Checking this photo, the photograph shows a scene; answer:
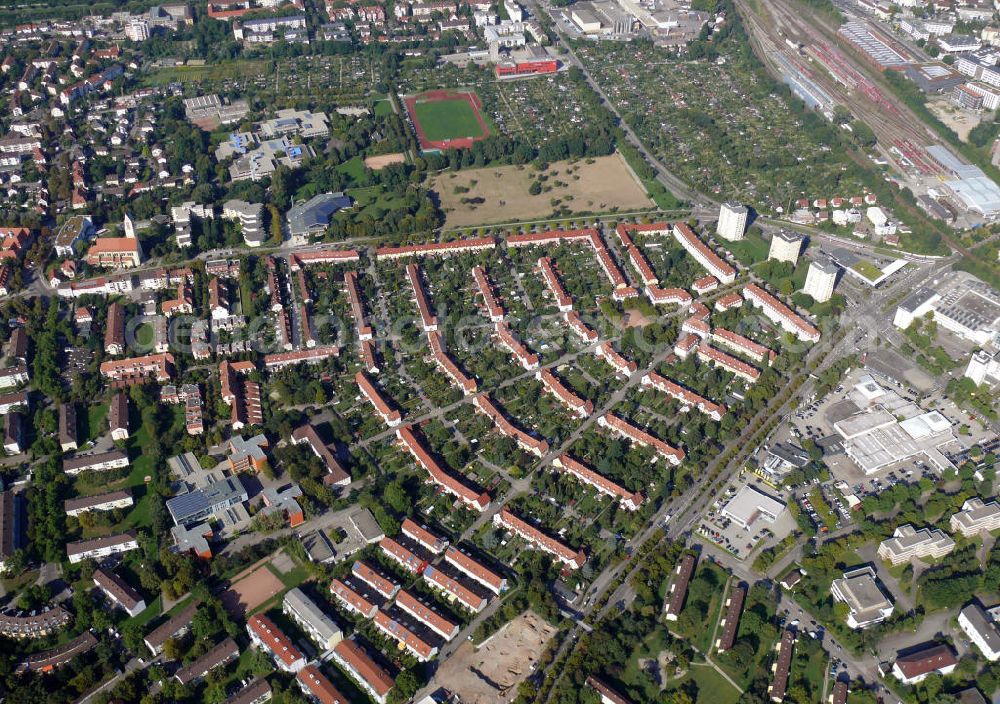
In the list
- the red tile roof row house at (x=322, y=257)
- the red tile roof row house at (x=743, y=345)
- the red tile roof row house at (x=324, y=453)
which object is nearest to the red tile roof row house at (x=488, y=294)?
the red tile roof row house at (x=322, y=257)

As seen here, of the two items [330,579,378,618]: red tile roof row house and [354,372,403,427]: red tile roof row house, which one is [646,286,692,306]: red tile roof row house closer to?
[354,372,403,427]: red tile roof row house

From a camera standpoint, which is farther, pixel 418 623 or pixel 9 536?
pixel 9 536

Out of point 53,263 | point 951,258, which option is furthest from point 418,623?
point 951,258

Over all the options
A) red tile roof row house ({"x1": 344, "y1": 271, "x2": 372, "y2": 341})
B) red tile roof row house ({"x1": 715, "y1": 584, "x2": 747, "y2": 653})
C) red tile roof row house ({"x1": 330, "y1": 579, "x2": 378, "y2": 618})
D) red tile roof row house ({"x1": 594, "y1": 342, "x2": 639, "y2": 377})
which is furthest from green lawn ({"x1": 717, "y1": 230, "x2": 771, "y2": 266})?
red tile roof row house ({"x1": 330, "y1": 579, "x2": 378, "y2": 618})

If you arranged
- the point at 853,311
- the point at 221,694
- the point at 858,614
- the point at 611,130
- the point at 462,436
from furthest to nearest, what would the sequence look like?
the point at 611,130
the point at 853,311
the point at 462,436
the point at 858,614
the point at 221,694

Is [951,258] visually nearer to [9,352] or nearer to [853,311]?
[853,311]

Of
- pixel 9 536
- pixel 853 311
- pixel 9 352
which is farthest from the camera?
pixel 853 311
